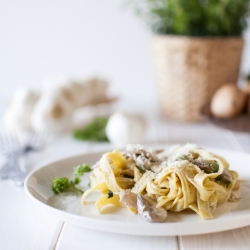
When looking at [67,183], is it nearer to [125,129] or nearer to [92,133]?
[125,129]

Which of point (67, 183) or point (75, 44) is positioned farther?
point (75, 44)

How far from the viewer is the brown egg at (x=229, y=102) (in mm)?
2031

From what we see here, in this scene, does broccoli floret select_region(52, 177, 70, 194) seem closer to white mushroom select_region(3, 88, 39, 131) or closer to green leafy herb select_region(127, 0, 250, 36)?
white mushroom select_region(3, 88, 39, 131)

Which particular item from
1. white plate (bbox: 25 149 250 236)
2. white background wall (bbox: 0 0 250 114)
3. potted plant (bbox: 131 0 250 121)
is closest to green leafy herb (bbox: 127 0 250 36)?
potted plant (bbox: 131 0 250 121)

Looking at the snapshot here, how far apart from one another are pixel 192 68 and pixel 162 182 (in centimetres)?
126

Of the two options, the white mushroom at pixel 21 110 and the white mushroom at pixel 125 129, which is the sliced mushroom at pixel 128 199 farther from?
the white mushroom at pixel 21 110

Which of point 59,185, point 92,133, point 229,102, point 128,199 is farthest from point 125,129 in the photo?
point 128,199

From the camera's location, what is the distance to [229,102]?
6.68 feet

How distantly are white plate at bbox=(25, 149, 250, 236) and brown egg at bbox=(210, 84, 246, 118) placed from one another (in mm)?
631

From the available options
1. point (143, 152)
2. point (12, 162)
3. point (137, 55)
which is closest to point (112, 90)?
point (137, 55)

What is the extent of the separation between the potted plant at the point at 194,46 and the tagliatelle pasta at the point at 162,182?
1.10 m

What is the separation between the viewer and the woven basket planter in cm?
222

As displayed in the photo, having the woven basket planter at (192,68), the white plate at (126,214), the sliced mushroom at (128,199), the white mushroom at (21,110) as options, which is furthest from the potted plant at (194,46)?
the sliced mushroom at (128,199)

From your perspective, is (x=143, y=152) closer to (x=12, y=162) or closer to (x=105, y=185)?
(x=105, y=185)
